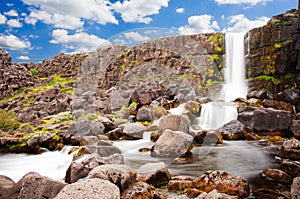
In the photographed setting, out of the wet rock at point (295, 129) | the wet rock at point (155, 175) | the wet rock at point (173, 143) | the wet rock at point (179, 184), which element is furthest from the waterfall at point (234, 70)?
the wet rock at point (179, 184)

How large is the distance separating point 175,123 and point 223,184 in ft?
4.89

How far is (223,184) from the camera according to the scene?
16.5 ft

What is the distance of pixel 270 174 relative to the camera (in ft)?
20.2

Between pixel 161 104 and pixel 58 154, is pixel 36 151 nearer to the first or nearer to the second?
pixel 58 154

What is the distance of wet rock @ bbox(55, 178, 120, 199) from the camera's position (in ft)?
12.2

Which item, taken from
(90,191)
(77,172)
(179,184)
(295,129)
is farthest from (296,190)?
(295,129)

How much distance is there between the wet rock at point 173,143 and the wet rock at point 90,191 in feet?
4.81

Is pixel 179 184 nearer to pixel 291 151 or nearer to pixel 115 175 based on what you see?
pixel 115 175

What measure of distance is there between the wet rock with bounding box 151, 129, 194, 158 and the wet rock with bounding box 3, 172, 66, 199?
215 centimetres

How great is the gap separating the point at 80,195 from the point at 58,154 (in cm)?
667

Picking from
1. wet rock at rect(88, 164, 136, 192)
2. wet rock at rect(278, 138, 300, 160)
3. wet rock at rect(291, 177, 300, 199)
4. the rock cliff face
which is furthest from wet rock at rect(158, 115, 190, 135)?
the rock cliff face

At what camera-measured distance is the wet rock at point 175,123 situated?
16.2 feet

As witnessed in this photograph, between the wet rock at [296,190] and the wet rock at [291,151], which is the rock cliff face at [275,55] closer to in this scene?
the wet rock at [291,151]

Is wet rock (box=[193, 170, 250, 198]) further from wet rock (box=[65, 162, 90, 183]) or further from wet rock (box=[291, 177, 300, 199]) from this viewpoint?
wet rock (box=[65, 162, 90, 183])
